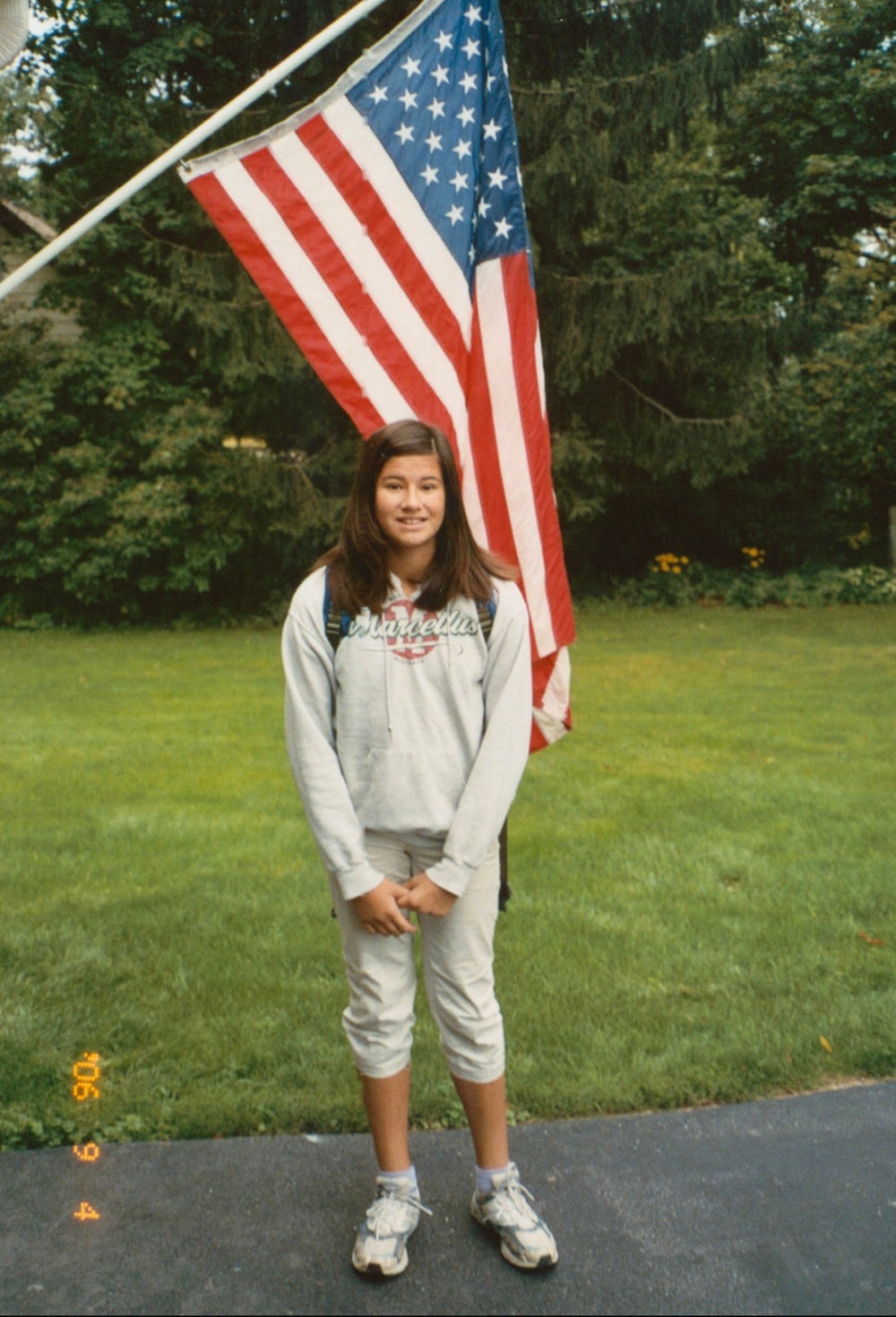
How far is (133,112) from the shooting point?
49.2ft

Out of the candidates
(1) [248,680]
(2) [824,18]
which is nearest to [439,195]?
(1) [248,680]

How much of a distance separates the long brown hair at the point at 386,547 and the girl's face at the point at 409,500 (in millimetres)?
17

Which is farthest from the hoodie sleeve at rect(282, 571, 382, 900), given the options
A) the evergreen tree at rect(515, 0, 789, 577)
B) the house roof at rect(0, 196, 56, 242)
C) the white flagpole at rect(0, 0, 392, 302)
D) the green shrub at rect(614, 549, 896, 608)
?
the green shrub at rect(614, 549, 896, 608)

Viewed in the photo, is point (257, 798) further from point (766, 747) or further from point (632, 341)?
point (632, 341)

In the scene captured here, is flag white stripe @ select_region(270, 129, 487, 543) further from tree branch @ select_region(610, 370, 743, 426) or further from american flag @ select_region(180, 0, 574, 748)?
tree branch @ select_region(610, 370, 743, 426)

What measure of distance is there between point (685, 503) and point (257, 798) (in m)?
15.2

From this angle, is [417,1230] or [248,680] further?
[248,680]

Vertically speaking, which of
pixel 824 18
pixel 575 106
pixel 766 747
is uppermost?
pixel 824 18

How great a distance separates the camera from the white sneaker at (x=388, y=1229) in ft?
8.25

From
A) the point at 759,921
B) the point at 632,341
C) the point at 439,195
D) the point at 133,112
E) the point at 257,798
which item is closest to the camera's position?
the point at 439,195

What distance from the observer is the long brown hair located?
8.68ft

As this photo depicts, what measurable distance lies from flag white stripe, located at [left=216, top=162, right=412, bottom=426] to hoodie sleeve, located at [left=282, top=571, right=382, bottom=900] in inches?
45.3

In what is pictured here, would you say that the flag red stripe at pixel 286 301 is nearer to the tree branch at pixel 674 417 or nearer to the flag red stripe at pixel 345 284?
the flag red stripe at pixel 345 284

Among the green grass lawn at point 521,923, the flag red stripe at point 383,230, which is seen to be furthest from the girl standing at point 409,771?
the flag red stripe at point 383,230
